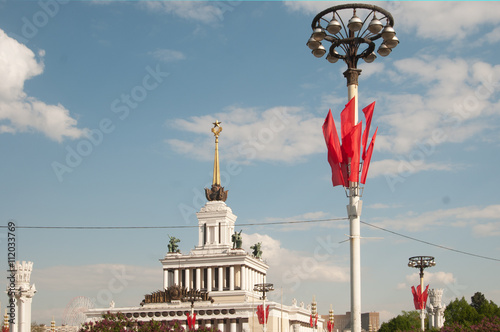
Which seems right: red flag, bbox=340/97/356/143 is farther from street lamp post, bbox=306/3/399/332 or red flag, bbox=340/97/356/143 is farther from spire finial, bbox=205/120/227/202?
spire finial, bbox=205/120/227/202

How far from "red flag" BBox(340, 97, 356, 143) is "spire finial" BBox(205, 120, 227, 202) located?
86572mm

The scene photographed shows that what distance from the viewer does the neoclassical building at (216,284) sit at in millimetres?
87000

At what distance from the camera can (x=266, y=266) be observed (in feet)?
361

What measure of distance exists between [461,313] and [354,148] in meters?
73.8

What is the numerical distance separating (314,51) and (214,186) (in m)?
87.5

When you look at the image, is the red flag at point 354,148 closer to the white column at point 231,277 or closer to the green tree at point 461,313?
the green tree at point 461,313

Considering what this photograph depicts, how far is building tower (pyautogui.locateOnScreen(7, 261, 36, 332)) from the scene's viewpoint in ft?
183

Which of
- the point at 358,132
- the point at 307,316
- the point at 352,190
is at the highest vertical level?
the point at 358,132

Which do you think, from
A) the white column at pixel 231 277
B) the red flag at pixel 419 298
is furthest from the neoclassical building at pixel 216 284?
the red flag at pixel 419 298

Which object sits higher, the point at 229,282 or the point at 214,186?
the point at 214,186

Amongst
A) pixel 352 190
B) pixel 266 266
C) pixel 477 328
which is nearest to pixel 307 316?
pixel 266 266

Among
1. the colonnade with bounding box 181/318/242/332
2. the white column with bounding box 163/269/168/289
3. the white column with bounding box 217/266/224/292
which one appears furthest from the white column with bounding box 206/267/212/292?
the colonnade with bounding box 181/318/242/332

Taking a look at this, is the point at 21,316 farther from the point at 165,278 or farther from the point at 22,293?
the point at 165,278

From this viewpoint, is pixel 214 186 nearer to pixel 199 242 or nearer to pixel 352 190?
pixel 199 242
